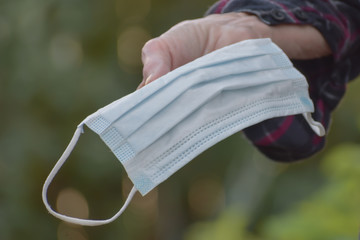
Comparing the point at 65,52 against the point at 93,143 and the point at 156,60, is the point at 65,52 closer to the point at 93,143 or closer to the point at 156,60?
the point at 93,143

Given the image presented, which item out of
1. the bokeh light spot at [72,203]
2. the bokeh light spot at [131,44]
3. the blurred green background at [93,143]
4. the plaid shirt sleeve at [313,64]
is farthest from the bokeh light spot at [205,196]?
the plaid shirt sleeve at [313,64]

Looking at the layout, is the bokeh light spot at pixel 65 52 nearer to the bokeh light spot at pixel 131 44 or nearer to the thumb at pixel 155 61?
Answer: the bokeh light spot at pixel 131 44

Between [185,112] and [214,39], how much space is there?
25cm

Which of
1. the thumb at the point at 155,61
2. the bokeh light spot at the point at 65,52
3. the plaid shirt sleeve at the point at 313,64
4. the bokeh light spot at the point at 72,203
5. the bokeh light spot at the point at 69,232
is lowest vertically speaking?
the bokeh light spot at the point at 69,232

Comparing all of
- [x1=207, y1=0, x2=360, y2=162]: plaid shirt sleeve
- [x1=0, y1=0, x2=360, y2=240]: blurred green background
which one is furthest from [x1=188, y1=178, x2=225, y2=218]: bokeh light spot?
[x1=207, y1=0, x2=360, y2=162]: plaid shirt sleeve

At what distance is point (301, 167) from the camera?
4.15 m

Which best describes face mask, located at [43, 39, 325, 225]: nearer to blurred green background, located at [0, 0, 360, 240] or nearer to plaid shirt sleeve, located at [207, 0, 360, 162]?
plaid shirt sleeve, located at [207, 0, 360, 162]

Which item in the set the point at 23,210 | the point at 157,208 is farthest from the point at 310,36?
the point at 157,208

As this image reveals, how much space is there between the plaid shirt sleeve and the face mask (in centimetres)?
18

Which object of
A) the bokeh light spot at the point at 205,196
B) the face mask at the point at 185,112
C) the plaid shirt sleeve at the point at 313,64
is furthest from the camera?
the bokeh light spot at the point at 205,196

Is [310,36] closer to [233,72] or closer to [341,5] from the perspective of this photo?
[341,5]

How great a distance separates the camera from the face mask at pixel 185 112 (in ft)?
3.10

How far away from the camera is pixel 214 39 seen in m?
1.19

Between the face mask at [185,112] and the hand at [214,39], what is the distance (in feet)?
0.22
